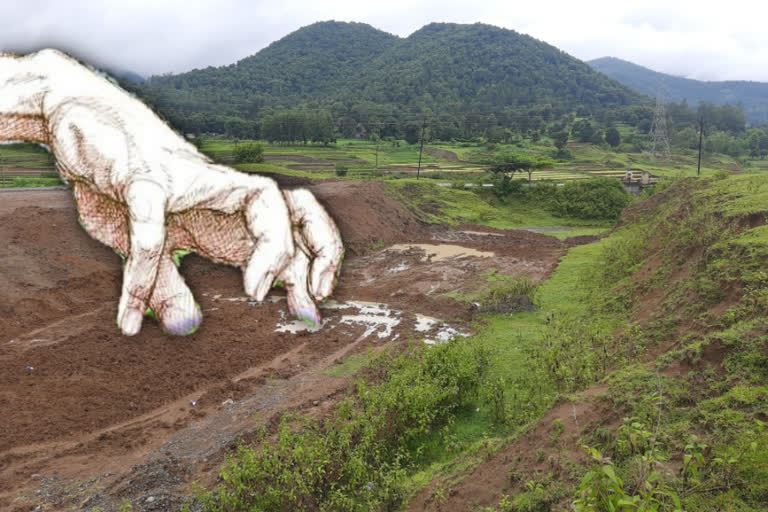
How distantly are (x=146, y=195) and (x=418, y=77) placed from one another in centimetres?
10818

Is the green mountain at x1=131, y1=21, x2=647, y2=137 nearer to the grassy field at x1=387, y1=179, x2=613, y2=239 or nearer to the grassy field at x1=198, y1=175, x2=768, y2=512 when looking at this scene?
the grassy field at x1=387, y1=179, x2=613, y2=239

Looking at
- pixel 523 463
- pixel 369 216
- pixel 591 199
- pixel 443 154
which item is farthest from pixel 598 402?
pixel 443 154

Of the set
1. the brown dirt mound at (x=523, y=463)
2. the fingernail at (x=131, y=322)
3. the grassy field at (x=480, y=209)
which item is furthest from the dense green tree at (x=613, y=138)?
the fingernail at (x=131, y=322)

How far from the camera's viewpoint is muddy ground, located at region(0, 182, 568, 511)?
5.29 m

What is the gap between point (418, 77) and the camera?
105m

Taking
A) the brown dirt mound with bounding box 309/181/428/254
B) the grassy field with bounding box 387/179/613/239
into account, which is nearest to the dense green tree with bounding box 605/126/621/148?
the grassy field with bounding box 387/179/613/239

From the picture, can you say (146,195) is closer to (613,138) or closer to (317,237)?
(317,237)

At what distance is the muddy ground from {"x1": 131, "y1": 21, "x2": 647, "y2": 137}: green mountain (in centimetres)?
6051

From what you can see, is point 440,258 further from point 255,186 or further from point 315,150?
point 315,150

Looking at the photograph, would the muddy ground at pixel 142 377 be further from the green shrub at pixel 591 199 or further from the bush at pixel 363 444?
the green shrub at pixel 591 199

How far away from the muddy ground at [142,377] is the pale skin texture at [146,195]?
335 millimetres

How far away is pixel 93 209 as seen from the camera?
10.4ft

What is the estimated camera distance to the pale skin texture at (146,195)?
9.78ft

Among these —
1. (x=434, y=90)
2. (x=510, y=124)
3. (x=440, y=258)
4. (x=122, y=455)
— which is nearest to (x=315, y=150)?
(x=440, y=258)
